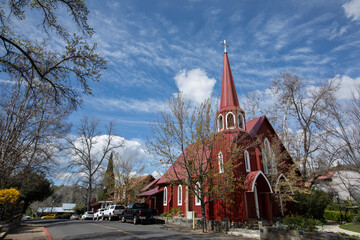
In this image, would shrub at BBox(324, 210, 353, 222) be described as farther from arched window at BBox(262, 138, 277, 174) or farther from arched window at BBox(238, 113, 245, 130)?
arched window at BBox(238, 113, 245, 130)

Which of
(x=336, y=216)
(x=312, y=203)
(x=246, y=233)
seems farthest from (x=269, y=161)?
(x=336, y=216)

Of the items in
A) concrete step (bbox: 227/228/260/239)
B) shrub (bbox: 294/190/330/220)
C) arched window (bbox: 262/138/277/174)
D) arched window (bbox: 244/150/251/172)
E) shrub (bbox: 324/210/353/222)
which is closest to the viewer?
concrete step (bbox: 227/228/260/239)

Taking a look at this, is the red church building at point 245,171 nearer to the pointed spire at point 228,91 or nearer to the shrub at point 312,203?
the pointed spire at point 228,91

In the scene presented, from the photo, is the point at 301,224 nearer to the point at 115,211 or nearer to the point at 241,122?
the point at 241,122

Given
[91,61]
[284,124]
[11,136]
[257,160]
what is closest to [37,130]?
[11,136]

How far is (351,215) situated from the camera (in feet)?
73.8

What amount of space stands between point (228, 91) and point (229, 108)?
71.4 inches

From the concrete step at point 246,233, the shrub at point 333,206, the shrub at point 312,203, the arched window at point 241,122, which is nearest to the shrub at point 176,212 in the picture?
the concrete step at point 246,233

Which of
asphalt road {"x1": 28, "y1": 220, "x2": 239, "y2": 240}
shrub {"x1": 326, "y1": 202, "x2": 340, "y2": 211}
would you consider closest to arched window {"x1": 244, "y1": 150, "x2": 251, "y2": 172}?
asphalt road {"x1": 28, "y1": 220, "x2": 239, "y2": 240}

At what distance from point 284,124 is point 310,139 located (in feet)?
12.1

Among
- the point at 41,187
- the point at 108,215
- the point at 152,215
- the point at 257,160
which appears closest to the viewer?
the point at 257,160

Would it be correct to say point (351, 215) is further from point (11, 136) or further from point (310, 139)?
point (11, 136)

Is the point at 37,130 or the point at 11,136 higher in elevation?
the point at 37,130

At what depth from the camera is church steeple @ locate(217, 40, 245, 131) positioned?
66.6 ft
